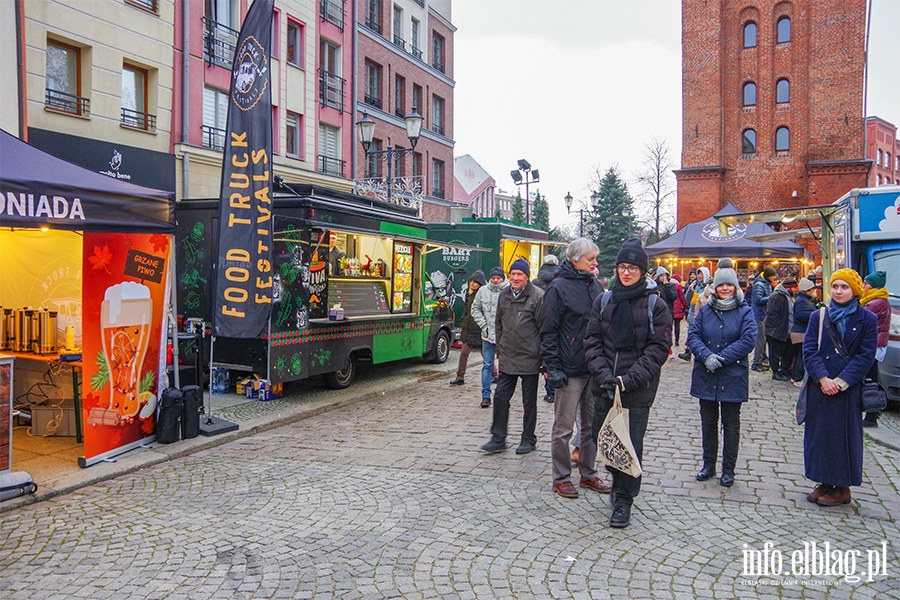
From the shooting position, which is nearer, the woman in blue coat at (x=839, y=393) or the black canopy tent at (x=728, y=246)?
the woman in blue coat at (x=839, y=393)

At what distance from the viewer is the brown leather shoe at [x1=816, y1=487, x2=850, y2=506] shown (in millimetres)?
5191

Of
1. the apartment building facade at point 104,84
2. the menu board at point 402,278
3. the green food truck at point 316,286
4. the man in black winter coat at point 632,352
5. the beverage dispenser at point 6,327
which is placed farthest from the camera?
the apartment building facade at point 104,84

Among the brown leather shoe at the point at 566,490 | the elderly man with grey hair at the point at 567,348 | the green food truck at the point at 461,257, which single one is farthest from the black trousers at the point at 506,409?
the green food truck at the point at 461,257

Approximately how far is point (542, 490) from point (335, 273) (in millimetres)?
5954

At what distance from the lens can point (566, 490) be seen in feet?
17.8

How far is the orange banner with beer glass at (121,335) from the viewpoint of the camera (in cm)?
618

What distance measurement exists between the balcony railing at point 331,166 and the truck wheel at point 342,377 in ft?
43.8

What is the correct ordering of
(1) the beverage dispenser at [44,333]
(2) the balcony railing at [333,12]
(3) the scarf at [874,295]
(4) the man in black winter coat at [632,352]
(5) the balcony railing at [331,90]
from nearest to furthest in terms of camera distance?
(4) the man in black winter coat at [632,352], (1) the beverage dispenser at [44,333], (3) the scarf at [874,295], (5) the balcony railing at [331,90], (2) the balcony railing at [333,12]

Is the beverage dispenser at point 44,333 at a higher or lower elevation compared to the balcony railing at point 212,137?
lower

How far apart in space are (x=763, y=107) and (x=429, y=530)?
33628 millimetres

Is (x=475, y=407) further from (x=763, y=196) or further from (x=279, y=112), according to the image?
(x=763, y=196)

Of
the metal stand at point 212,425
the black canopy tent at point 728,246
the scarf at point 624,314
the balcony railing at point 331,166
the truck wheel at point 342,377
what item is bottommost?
the metal stand at point 212,425

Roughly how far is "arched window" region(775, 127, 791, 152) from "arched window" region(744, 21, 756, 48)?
14.4ft

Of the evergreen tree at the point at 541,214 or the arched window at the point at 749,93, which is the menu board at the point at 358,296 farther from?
the evergreen tree at the point at 541,214
